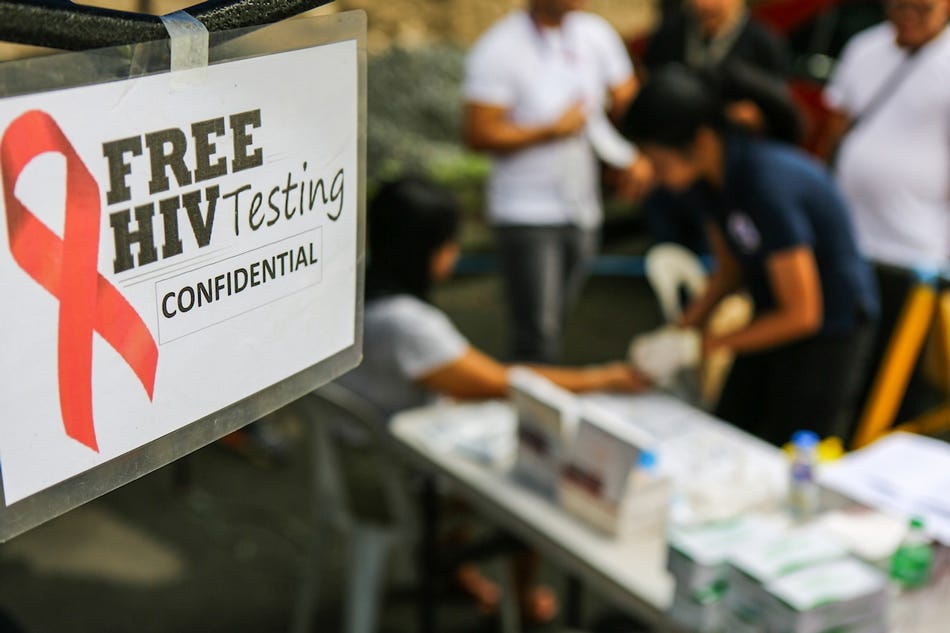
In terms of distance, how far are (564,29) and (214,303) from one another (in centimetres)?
317

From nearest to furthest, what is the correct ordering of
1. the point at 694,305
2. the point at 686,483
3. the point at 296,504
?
1. the point at 686,483
2. the point at 694,305
3. the point at 296,504

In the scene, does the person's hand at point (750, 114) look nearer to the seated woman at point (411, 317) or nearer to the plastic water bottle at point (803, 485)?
the seated woman at point (411, 317)

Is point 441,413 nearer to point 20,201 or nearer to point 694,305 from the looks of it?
point 694,305

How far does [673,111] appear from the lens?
2.48 metres

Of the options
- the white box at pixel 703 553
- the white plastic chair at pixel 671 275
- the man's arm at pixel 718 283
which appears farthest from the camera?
the white plastic chair at pixel 671 275

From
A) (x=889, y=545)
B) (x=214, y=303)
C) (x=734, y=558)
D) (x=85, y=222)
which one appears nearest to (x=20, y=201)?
(x=85, y=222)

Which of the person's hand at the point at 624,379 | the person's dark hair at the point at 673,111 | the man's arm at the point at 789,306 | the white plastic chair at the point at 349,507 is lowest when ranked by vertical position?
A: the white plastic chair at the point at 349,507

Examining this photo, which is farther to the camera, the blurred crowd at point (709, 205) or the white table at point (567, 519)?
the blurred crowd at point (709, 205)

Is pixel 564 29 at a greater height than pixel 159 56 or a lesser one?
lesser

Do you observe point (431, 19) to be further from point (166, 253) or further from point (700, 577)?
point (166, 253)

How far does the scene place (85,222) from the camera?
0.77 meters

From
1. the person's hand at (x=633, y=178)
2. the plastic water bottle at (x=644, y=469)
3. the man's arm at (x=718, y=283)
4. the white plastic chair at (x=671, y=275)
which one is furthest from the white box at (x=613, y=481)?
the person's hand at (x=633, y=178)

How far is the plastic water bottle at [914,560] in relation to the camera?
1.92 metres

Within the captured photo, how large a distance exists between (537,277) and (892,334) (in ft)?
3.83
